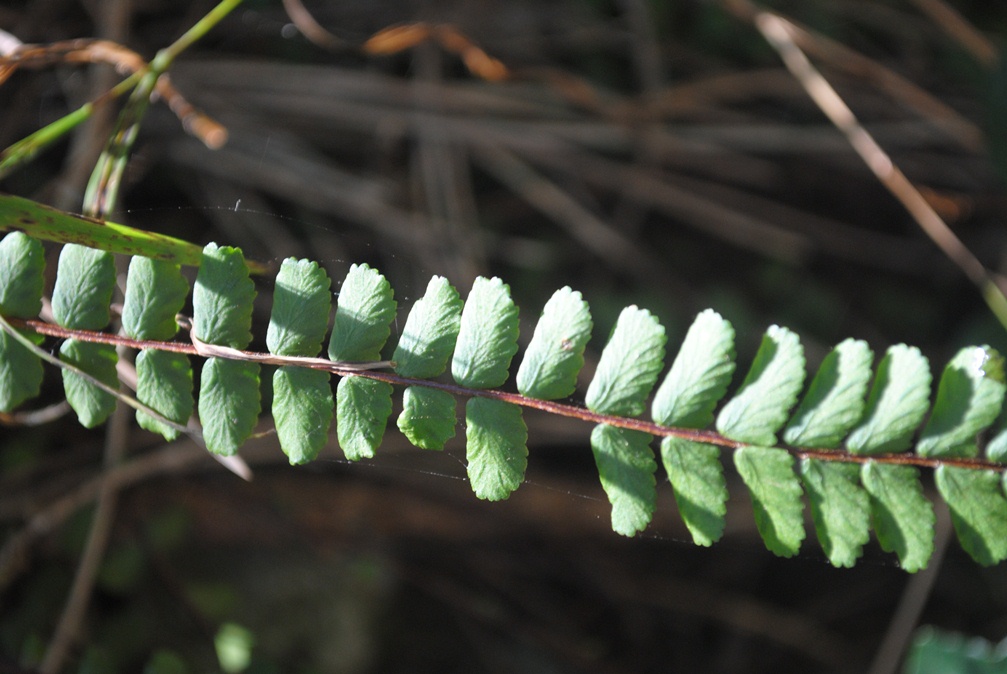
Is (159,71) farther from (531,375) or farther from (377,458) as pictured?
(377,458)

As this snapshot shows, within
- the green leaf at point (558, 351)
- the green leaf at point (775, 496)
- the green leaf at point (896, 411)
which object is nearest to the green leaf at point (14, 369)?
the green leaf at point (558, 351)

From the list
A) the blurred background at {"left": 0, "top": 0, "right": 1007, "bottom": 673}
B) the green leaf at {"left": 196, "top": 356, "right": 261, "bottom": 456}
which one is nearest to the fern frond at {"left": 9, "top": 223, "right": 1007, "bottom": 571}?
the green leaf at {"left": 196, "top": 356, "right": 261, "bottom": 456}

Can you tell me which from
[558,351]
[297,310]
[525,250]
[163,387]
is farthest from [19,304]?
[525,250]

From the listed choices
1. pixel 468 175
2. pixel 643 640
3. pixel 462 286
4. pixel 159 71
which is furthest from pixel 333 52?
pixel 643 640

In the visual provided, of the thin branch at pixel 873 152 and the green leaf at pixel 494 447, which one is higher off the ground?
the thin branch at pixel 873 152

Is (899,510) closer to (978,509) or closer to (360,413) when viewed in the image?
(978,509)

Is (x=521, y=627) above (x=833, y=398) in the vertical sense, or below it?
below

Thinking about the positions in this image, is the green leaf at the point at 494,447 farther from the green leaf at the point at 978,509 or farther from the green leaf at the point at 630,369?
the green leaf at the point at 978,509
